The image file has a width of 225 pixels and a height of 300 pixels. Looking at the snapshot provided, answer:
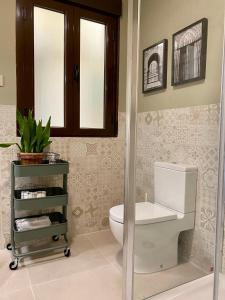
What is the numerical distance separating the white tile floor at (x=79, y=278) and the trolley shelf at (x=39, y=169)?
62 cm

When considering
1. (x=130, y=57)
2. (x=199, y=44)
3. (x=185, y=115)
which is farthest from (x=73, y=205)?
(x=199, y=44)

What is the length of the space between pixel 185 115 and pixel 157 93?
10.6 inches

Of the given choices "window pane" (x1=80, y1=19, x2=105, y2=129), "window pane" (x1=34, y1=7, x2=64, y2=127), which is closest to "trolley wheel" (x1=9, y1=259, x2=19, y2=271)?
"window pane" (x1=34, y1=7, x2=64, y2=127)

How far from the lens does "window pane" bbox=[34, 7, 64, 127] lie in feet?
6.16

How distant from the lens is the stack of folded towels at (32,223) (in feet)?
5.26

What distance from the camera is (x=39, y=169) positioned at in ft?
5.27

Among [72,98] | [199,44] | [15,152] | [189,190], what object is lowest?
[189,190]

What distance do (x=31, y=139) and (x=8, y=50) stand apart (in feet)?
2.22

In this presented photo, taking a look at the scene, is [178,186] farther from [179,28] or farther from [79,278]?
[179,28]

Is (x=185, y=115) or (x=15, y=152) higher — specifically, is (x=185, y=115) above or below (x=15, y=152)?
above

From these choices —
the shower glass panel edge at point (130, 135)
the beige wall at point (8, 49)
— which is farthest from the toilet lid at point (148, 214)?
the beige wall at point (8, 49)

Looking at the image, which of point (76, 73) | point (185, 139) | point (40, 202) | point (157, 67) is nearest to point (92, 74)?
point (76, 73)

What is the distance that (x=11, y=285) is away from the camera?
139 centimetres

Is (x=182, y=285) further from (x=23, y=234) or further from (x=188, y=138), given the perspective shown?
(x=23, y=234)
